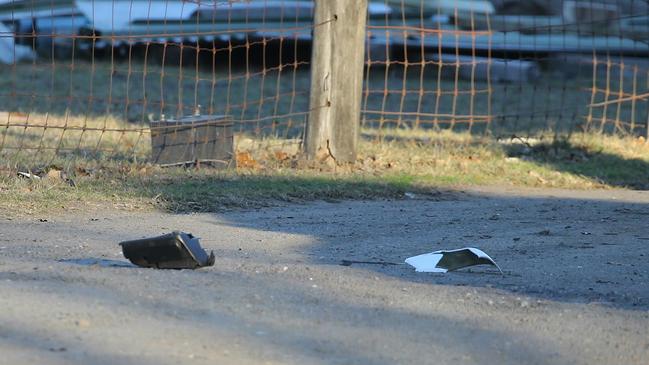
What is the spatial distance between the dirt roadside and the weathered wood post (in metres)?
2.05

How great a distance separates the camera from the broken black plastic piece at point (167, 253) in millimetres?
5539

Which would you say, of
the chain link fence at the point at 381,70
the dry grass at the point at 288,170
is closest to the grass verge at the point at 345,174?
the dry grass at the point at 288,170

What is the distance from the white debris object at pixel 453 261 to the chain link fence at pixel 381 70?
4796 millimetres

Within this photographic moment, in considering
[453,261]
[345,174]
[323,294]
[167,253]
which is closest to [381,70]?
[345,174]

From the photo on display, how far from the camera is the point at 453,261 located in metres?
6.07

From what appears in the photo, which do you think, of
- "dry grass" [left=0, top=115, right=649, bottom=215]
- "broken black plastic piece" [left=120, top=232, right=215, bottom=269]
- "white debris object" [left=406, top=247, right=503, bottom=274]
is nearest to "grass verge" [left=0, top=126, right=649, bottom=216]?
"dry grass" [left=0, top=115, right=649, bottom=215]

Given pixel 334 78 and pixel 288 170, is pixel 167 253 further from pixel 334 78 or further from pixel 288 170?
pixel 334 78

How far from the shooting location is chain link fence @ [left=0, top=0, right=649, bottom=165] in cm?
1300

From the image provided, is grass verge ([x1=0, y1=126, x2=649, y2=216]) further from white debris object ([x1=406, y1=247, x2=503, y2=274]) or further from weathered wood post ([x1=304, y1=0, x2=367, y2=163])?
white debris object ([x1=406, y1=247, x2=503, y2=274])

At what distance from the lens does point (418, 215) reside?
26.0 ft

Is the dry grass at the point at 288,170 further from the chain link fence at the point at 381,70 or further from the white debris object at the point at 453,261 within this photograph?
the white debris object at the point at 453,261

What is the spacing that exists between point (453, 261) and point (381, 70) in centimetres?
1453

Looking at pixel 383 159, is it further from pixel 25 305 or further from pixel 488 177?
pixel 25 305

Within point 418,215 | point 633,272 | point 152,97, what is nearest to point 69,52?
point 152,97
